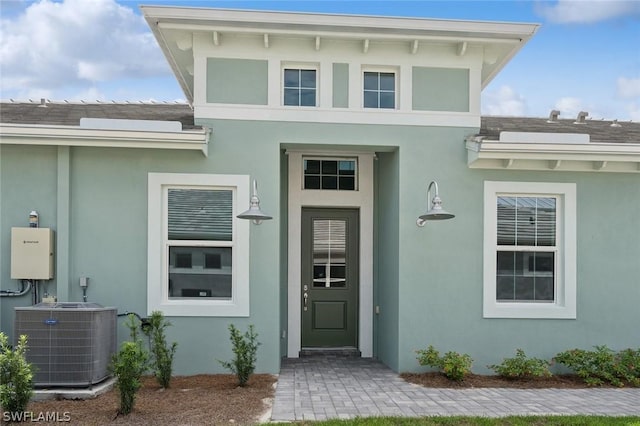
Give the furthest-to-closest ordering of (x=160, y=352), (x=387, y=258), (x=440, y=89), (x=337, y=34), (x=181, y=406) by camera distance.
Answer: (x=387, y=258) → (x=440, y=89) → (x=337, y=34) → (x=160, y=352) → (x=181, y=406)

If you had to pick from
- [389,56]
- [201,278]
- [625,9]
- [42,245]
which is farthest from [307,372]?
[625,9]

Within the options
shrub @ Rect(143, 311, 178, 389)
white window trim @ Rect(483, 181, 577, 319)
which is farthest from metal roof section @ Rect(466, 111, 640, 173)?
shrub @ Rect(143, 311, 178, 389)

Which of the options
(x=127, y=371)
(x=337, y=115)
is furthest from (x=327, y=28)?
(x=127, y=371)

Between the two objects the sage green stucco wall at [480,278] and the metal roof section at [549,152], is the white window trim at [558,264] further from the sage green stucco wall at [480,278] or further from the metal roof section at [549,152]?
the metal roof section at [549,152]

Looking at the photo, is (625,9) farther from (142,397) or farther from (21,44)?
(21,44)

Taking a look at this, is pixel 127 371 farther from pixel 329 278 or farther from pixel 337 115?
pixel 329 278

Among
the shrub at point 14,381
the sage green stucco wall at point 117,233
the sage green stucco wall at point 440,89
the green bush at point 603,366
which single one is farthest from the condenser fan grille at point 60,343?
the green bush at point 603,366

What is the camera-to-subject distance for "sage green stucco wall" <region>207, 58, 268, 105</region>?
816cm

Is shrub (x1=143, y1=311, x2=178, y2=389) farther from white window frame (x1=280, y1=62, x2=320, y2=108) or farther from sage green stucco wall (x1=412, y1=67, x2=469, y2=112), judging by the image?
sage green stucco wall (x1=412, y1=67, x2=469, y2=112)

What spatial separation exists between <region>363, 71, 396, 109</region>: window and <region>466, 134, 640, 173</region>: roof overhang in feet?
4.34

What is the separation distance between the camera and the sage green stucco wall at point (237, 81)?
8164mm

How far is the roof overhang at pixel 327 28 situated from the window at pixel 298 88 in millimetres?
509

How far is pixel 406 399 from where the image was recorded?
6711mm

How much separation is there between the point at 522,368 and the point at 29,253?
22.8ft
